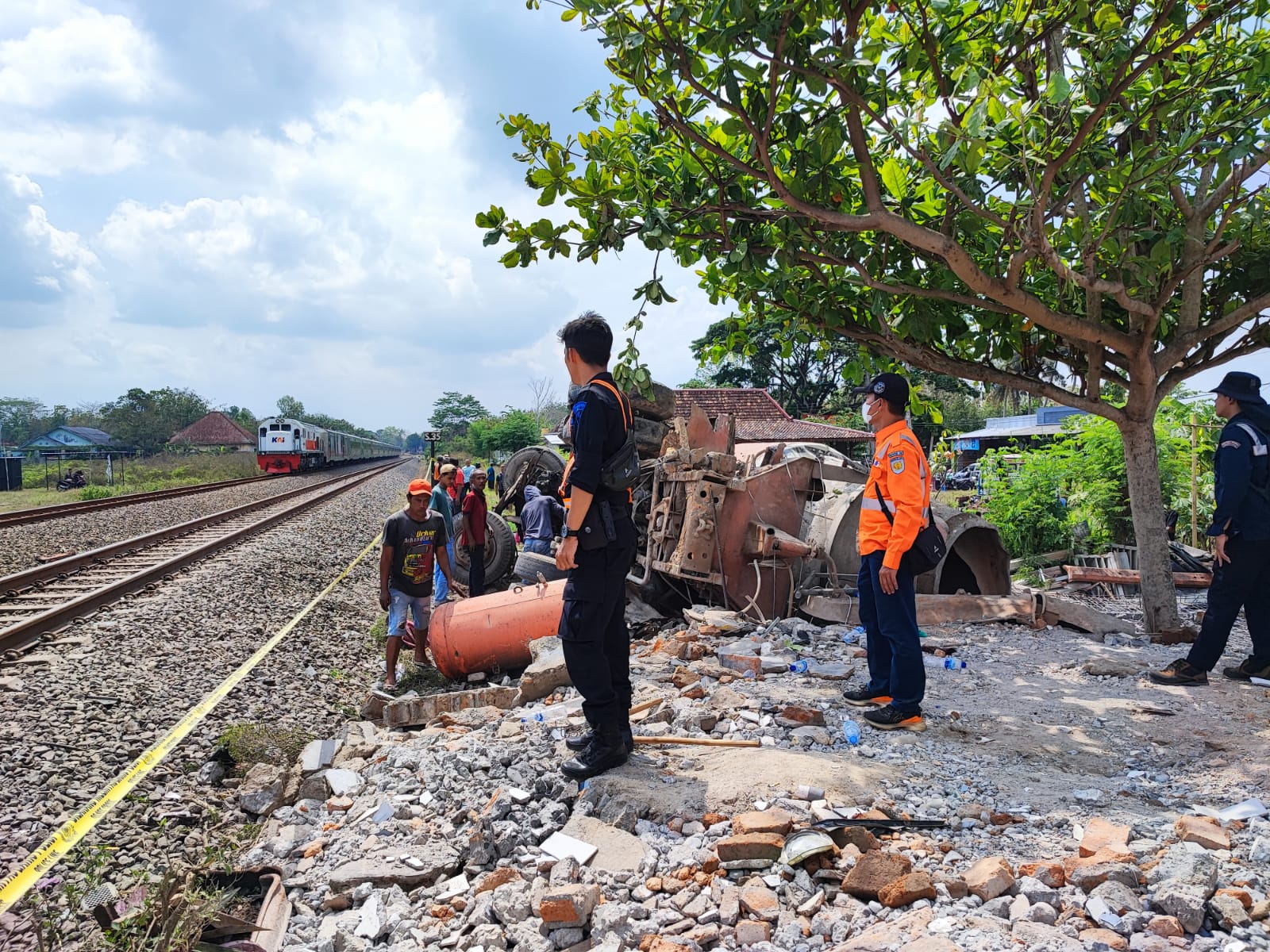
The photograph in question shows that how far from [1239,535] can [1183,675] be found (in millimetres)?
926

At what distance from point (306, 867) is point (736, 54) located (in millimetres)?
4764

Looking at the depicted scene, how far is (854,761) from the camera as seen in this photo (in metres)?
3.58

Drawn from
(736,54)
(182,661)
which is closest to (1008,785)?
(736,54)

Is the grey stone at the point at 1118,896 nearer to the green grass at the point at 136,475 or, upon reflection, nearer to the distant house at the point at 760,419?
the green grass at the point at 136,475

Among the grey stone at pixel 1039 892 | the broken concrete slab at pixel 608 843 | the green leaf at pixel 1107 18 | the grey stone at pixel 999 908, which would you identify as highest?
the green leaf at pixel 1107 18

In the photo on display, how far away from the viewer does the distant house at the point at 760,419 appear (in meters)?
29.6

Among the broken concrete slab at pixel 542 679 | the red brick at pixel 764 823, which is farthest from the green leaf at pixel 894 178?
the red brick at pixel 764 823

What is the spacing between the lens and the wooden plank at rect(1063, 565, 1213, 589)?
8359 millimetres

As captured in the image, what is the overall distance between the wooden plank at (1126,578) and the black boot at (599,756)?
23.1 ft

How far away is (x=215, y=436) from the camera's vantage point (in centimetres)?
5903

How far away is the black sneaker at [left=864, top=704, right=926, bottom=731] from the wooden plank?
5.51 metres

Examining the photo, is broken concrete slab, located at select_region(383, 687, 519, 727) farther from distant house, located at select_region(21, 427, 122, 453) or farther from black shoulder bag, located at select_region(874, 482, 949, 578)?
distant house, located at select_region(21, 427, 122, 453)

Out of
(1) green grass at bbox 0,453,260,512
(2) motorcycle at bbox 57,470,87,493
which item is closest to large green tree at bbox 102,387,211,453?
(1) green grass at bbox 0,453,260,512

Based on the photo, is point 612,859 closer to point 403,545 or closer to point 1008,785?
point 1008,785
